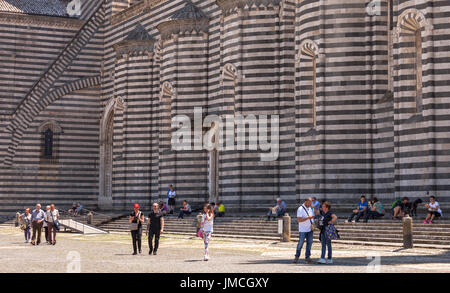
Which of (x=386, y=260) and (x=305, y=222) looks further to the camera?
(x=386, y=260)

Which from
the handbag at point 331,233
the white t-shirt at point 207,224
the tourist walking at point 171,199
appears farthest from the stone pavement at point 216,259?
the tourist walking at point 171,199

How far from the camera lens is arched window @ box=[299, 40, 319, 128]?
31469 mm

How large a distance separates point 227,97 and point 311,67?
521 centimetres

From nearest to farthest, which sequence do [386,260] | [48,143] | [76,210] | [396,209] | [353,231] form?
[386,260] < [353,231] < [396,209] < [76,210] < [48,143]

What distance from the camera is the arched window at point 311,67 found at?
31.5m

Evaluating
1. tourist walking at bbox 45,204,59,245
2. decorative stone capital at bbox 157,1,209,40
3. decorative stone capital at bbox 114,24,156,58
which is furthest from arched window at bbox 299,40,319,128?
decorative stone capital at bbox 114,24,156,58

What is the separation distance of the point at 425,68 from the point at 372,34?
147 inches

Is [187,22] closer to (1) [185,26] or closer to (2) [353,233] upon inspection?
(1) [185,26]

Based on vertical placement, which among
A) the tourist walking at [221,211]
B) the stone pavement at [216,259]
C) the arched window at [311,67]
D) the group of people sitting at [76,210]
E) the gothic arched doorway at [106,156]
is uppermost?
the arched window at [311,67]

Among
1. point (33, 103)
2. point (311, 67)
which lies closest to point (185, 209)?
point (311, 67)

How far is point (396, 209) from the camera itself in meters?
26.6

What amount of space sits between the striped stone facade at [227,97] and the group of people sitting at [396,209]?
0.64 m

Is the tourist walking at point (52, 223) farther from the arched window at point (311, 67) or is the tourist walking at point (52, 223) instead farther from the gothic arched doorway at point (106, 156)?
the gothic arched doorway at point (106, 156)
